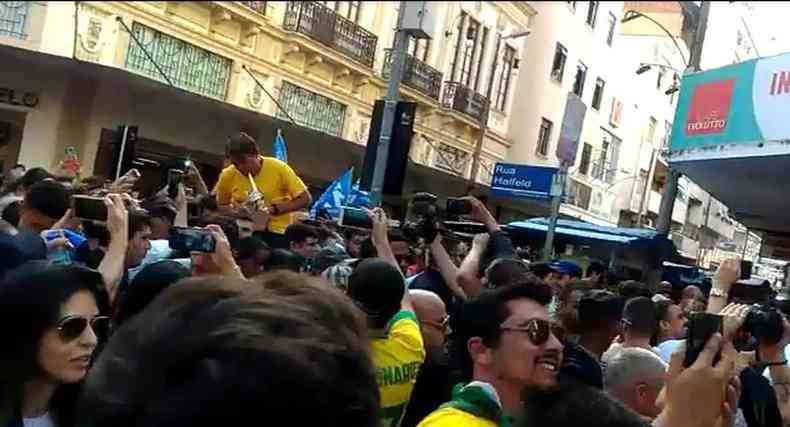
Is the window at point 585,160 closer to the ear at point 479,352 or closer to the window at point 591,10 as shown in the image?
the window at point 591,10

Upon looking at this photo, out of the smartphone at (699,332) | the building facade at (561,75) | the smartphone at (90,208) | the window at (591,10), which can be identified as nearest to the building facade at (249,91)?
the building facade at (561,75)

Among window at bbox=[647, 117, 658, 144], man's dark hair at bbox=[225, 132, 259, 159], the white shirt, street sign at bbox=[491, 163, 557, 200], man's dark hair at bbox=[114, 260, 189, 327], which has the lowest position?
the white shirt

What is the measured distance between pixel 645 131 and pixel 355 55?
41.2 feet

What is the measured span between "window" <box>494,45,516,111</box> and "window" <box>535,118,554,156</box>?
215 centimetres

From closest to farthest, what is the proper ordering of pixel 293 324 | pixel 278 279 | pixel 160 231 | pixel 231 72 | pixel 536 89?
pixel 293 324, pixel 278 279, pixel 160 231, pixel 536 89, pixel 231 72

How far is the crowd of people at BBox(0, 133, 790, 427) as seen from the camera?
908 millimetres

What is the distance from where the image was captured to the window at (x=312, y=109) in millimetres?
10766

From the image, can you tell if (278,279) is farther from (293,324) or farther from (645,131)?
(645,131)

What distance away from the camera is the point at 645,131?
19812 millimetres

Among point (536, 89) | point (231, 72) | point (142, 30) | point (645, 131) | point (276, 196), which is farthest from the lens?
point (645, 131)

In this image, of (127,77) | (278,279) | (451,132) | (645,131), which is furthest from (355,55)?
(645,131)

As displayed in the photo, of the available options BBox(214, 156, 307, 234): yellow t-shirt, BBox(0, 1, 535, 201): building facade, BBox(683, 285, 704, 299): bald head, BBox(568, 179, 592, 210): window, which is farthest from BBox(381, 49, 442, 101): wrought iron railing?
BBox(568, 179, 592, 210): window

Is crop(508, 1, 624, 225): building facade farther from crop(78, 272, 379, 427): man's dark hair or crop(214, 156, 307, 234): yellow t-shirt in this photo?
crop(214, 156, 307, 234): yellow t-shirt

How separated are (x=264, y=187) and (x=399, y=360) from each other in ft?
9.51
